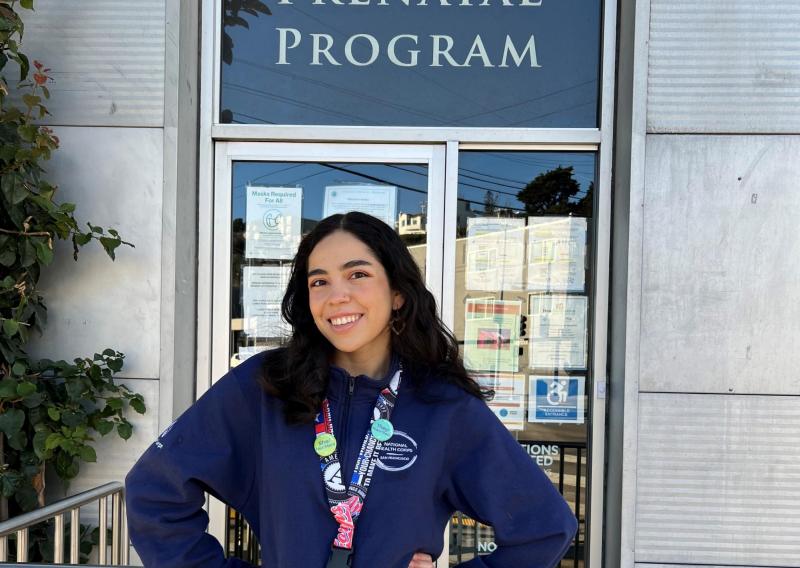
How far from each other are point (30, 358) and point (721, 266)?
3.39 metres

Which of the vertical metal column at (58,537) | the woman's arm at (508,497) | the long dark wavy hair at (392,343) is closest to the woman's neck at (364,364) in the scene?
the long dark wavy hair at (392,343)

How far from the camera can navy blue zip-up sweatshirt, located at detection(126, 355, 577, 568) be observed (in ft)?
4.60

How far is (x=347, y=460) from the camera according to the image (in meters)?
1.44

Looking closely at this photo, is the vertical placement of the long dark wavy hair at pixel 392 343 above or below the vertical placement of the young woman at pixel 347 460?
above

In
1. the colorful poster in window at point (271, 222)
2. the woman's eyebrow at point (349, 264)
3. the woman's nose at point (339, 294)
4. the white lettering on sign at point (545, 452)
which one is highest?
the colorful poster in window at point (271, 222)

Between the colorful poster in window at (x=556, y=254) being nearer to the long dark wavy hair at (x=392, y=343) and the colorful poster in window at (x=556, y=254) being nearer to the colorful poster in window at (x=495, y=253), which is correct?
the colorful poster in window at (x=495, y=253)

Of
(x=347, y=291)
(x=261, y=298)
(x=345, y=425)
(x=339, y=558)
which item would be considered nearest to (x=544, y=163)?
(x=261, y=298)

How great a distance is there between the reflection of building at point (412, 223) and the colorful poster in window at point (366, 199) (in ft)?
0.13

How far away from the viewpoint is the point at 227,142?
3.45 meters

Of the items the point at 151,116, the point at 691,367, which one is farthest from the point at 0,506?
the point at 691,367

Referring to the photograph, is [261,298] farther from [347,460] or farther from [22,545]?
[347,460]

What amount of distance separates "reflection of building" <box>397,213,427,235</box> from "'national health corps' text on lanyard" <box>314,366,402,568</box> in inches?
79.4

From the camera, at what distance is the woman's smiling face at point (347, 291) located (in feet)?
4.93

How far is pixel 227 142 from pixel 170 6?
2.32 feet
